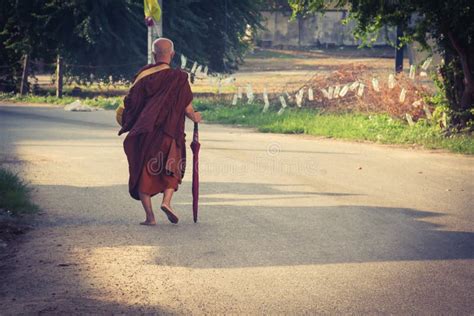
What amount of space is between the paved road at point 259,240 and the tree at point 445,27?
2.86m

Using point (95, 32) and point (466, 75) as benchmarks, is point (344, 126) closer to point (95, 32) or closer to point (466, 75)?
point (466, 75)

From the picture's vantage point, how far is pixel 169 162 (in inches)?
375

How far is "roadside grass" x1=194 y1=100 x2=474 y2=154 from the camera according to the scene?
675 inches

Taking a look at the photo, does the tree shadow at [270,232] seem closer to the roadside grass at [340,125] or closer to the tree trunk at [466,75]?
the roadside grass at [340,125]

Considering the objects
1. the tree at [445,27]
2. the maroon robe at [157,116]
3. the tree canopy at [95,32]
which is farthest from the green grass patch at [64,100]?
the maroon robe at [157,116]

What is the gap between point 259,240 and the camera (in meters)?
8.62

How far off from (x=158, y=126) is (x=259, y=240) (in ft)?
5.60

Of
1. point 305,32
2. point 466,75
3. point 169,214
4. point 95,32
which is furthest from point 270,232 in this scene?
point 305,32

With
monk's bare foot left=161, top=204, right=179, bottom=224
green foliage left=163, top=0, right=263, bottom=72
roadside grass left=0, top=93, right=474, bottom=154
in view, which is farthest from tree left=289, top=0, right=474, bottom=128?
green foliage left=163, top=0, right=263, bottom=72

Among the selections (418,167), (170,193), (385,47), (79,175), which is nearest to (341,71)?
(418,167)

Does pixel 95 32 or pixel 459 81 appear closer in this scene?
pixel 459 81

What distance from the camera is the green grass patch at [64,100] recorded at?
28223 millimetres

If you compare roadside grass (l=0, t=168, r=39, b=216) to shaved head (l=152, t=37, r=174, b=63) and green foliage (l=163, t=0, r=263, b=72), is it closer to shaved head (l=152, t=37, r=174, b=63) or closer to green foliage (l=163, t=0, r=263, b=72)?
shaved head (l=152, t=37, r=174, b=63)

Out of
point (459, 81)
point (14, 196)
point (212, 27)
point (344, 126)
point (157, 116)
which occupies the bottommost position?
point (344, 126)
